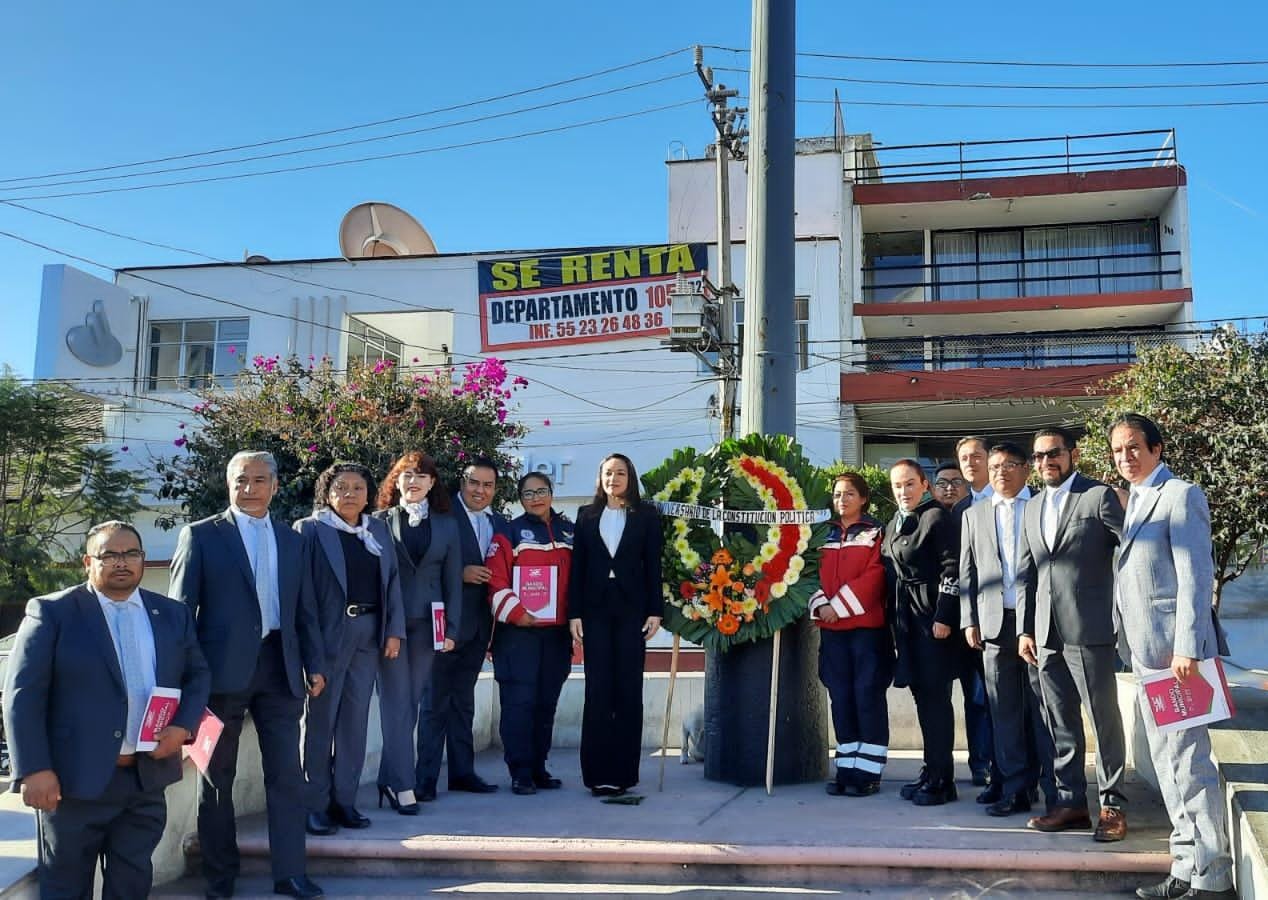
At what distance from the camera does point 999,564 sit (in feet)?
19.1

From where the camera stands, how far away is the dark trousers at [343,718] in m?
5.60

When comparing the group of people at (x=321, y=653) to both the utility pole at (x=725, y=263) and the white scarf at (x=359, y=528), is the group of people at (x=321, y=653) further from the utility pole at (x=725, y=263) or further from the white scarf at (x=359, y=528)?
the utility pole at (x=725, y=263)

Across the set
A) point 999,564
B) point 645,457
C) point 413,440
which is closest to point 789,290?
point 999,564

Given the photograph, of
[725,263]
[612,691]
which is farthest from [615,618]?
[725,263]

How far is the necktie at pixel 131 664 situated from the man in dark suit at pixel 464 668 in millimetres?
2329

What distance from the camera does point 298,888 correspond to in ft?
16.0

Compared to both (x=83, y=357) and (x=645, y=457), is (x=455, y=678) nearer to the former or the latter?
(x=645, y=457)

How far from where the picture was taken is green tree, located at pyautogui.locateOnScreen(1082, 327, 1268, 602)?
995cm

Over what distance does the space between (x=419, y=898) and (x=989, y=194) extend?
26.2 meters

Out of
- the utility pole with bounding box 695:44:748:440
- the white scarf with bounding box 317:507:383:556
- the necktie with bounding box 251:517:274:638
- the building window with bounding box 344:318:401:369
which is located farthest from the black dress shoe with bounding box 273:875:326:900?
the building window with bounding box 344:318:401:369

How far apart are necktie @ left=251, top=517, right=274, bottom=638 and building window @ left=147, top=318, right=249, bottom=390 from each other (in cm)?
2299

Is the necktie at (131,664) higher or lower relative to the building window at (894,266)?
lower

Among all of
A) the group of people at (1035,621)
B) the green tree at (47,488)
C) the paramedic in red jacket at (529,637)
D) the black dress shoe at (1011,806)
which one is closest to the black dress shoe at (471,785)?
the paramedic in red jacket at (529,637)

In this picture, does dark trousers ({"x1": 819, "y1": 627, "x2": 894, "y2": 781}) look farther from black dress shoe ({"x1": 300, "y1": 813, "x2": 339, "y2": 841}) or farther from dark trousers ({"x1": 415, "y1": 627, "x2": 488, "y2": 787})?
black dress shoe ({"x1": 300, "y1": 813, "x2": 339, "y2": 841})
